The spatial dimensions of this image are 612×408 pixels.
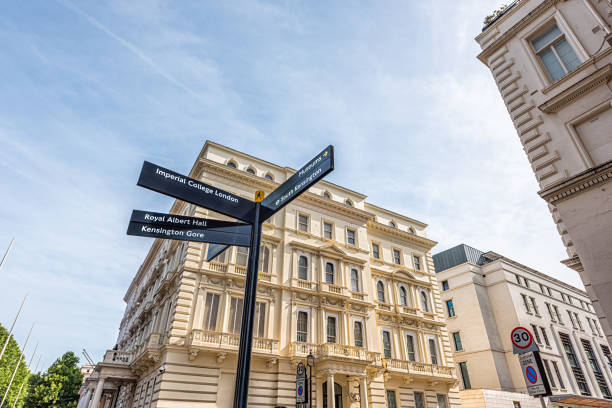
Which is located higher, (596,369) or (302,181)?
(596,369)

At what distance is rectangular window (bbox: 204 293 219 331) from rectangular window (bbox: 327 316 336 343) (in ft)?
25.5

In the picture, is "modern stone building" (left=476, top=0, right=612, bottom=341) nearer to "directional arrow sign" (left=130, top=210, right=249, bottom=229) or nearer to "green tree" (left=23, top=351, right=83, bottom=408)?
"directional arrow sign" (left=130, top=210, right=249, bottom=229)

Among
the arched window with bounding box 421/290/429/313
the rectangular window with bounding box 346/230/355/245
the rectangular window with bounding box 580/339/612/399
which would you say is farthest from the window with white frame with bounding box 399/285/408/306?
the rectangular window with bounding box 580/339/612/399

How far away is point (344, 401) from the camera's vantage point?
2170 centimetres

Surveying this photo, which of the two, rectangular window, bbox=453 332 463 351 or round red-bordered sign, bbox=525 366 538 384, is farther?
rectangular window, bbox=453 332 463 351

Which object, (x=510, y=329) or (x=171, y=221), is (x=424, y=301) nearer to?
(x=510, y=329)

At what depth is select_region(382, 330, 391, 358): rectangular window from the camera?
25597mm

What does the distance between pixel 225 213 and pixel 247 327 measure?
229 centimetres

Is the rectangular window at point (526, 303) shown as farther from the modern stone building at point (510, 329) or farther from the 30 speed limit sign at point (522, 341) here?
the 30 speed limit sign at point (522, 341)

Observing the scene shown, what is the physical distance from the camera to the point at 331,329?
2378 cm

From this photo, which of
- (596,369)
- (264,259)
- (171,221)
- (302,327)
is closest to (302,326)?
(302,327)

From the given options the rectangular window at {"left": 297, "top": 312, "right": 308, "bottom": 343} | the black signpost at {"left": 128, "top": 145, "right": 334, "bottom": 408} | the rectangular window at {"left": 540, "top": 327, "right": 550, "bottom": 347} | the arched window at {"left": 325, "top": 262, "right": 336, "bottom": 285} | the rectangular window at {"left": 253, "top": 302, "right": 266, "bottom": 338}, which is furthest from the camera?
the rectangular window at {"left": 540, "top": 327, "right": 550, "bottom": 347}

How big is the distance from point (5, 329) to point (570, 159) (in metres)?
67.6

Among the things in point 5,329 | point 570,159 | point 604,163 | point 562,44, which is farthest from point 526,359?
point 5,329
